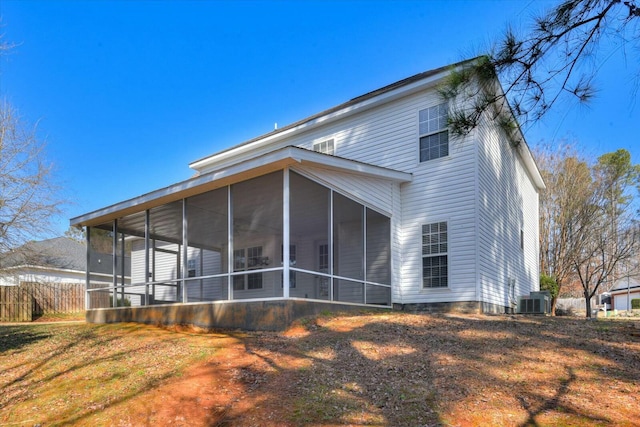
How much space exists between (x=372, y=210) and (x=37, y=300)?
16.0 meters

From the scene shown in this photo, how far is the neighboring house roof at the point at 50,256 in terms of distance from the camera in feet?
50.4

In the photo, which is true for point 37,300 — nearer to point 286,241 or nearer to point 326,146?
point 326,146

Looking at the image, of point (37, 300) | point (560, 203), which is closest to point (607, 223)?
point (560, 203)

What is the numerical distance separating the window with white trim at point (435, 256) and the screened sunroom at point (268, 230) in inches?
36.3

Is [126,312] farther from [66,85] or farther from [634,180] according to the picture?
[634,180]

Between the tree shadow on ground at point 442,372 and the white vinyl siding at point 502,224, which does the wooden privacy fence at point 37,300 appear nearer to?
the tree shadow on ground at point 442,372

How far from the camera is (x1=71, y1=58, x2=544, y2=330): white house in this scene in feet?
33.5

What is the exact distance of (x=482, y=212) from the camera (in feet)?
38.1

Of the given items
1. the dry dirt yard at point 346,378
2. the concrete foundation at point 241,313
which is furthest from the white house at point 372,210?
the dry dirt yard at point 346,378

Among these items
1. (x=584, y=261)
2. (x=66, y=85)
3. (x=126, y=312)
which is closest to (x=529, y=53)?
(x=126, y=312)

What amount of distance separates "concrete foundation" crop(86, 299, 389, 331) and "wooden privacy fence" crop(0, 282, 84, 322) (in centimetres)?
1028

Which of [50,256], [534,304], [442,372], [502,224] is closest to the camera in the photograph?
[442,372]

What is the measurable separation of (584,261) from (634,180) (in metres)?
7.27

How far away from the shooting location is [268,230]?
1548 cm
